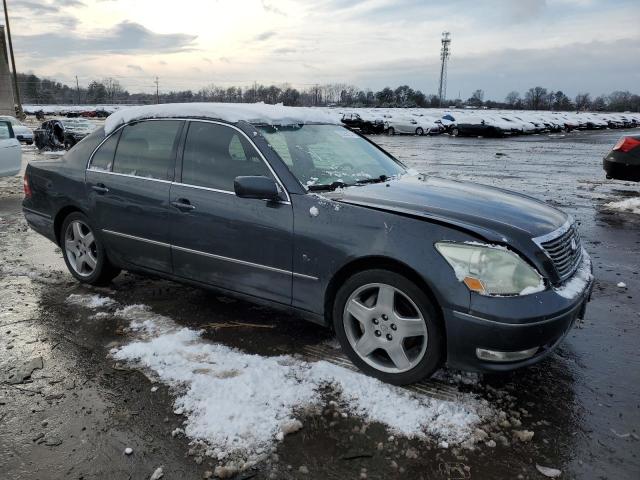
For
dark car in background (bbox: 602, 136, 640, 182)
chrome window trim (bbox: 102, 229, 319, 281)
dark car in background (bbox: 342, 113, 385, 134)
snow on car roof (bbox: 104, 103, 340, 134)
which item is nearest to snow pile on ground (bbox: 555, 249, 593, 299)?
chrome window trim (bbox: 102, 229, 319, 281)

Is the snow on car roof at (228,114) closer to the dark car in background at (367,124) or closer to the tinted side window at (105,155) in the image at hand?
the tinted side window at (105,155)

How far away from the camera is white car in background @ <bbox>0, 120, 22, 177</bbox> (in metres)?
11.0

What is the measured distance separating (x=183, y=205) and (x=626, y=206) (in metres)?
8.29

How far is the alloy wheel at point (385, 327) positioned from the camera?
3.14 meters

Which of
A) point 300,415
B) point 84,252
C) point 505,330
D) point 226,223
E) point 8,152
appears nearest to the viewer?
point 505,330

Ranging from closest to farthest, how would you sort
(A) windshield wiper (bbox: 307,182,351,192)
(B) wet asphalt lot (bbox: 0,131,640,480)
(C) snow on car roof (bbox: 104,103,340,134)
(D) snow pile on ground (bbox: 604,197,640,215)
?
(B) wet asphalt lot (bbox: 0,131,640,480), (A) windshield wiper (bbox: 307,182,351,192), (C) snow on car roof (bbox: 104,103,340,134), (D) snow pile on ground (bbox: 604,197,640,215)

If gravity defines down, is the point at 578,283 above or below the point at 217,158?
below

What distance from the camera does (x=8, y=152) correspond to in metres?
11.1

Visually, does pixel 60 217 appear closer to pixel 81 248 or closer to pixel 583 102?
pixel 81 248

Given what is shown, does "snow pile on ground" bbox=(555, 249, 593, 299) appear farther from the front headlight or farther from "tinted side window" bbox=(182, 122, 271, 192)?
"tinted side window" bbox=(182, 122, 271, 192)

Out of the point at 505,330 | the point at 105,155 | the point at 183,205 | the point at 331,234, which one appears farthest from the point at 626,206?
the point at 105,155

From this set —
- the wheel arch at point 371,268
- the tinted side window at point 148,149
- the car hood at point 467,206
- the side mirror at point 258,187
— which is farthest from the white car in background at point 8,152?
the wheel arch at point 371,268

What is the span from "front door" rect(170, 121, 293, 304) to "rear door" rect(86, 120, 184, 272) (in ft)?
0.52

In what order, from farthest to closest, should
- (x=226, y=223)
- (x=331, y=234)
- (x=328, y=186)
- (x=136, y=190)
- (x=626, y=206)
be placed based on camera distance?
(x=626, y=206) < (x=136, y=190) < (x=226, y=223) < (x=328, y=186) < (x=331, y=234)
